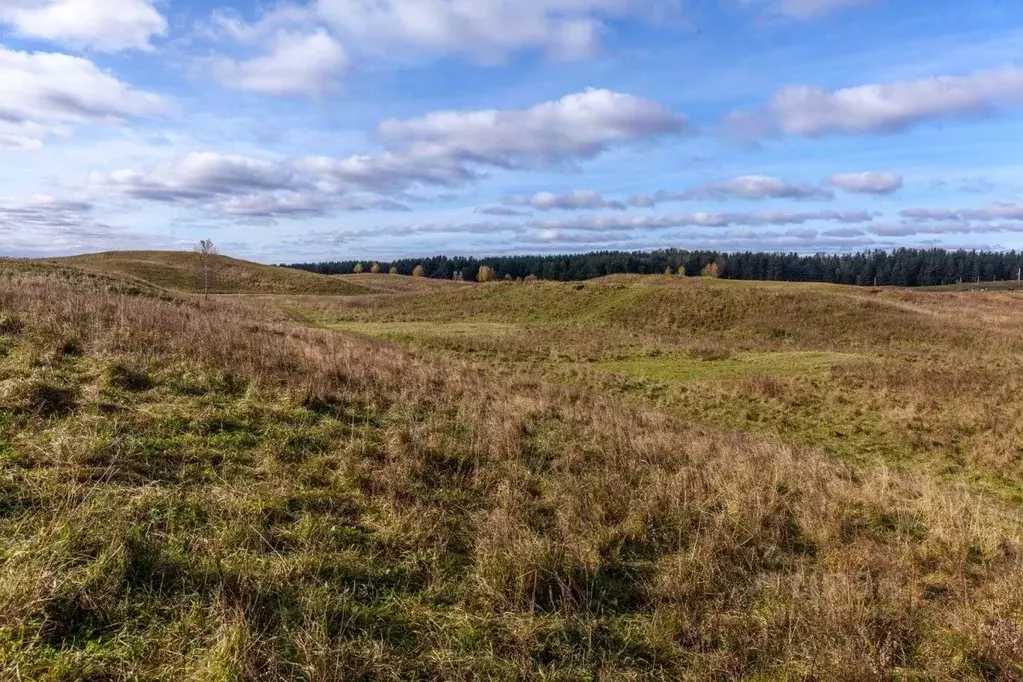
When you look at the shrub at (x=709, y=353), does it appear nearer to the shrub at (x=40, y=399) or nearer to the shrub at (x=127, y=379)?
the shrub at (x=127, y=379)

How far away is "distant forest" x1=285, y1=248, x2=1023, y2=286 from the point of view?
144m

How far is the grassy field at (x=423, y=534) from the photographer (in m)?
3.76

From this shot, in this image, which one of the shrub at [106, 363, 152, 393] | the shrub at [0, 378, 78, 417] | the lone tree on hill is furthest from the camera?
the lone tree on hill

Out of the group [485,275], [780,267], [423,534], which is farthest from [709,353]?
[780,267]

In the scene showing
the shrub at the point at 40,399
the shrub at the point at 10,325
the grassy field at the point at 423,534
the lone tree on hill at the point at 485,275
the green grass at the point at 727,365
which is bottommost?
the green grass at the point at 727,365

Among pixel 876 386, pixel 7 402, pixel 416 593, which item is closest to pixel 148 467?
pixel 7 402

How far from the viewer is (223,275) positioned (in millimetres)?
81000

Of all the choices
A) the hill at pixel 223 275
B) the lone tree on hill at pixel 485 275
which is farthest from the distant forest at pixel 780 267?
the hill at pixel 223 275

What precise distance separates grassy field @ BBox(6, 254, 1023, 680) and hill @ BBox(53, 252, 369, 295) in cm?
6900

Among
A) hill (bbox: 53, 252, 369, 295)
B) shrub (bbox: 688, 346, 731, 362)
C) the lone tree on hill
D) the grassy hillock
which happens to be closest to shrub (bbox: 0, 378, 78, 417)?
the grassy hillock

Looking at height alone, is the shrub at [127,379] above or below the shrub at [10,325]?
below

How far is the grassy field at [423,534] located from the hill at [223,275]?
69.0 metres

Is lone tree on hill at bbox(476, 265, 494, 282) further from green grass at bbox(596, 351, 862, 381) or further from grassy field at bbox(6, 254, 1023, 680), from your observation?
grassy field at bbox(6, 254, 1023, 680)

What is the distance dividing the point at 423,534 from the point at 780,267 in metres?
159
